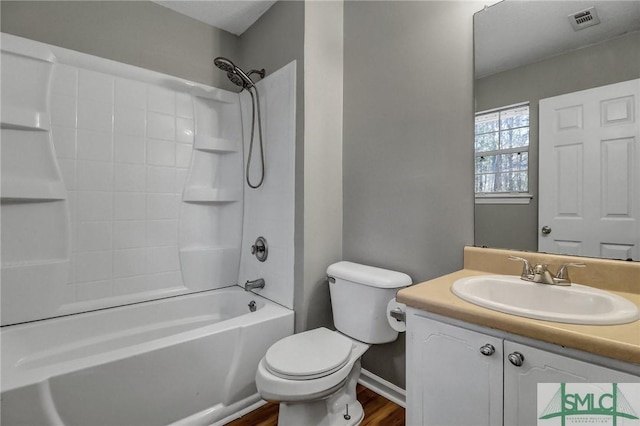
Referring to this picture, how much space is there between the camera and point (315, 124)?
1831 mm

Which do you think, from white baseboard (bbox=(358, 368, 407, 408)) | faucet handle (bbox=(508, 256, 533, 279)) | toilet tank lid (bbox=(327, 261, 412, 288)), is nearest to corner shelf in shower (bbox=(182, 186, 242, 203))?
toilet tank lid (bbox=(327, 261, 412, 288))

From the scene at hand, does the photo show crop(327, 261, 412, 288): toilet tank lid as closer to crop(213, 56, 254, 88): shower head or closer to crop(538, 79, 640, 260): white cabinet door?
crop(538, 79, 640, 260): white cabinet door

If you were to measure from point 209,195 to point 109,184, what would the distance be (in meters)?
0.60

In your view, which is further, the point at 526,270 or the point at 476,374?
the point at 526,270

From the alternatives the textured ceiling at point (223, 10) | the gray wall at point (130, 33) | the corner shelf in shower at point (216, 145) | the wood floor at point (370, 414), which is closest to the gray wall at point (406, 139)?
the wood floor at point (370, 414)


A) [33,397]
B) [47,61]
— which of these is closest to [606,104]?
[33,397]

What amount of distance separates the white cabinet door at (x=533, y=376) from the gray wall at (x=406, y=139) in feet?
2.18

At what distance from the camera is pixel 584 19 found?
1144 millimetres

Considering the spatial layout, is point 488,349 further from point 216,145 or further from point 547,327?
point 216,145

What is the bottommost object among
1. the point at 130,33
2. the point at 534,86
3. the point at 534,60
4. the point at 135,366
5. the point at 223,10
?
the point at 135,366

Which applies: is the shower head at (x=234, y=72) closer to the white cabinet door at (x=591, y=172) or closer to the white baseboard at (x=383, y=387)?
the white cabinet door at (x=591, y=172)

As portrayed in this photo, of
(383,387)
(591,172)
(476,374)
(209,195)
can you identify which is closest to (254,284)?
(209,195)

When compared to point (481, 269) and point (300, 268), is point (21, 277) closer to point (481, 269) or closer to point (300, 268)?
point (300, 268)
